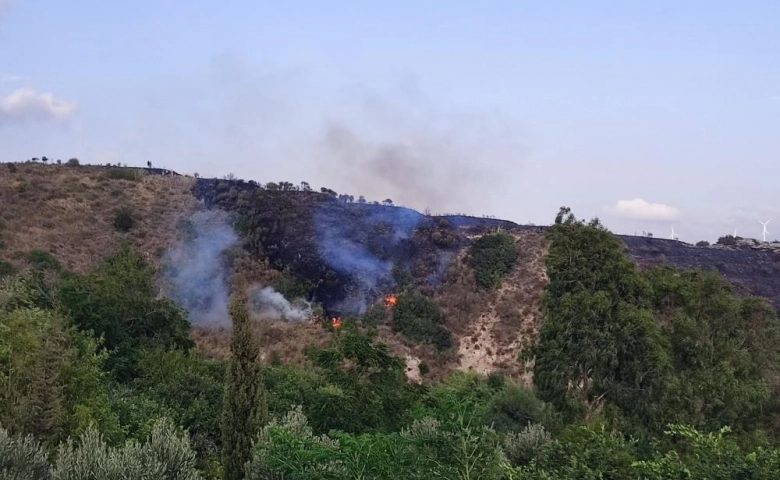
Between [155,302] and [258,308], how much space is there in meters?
16.6

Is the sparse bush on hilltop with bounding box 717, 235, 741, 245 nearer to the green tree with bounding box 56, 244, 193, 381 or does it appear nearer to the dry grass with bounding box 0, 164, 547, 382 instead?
the dry grass with bounding box 0, 164, 547, 382

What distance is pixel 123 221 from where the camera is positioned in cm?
5575

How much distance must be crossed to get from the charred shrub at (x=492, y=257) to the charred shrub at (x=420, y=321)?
5.29 m

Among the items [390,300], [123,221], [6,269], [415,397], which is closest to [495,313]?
[390,300]

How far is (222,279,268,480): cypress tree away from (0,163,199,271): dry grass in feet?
108

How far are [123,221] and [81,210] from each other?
395 cm

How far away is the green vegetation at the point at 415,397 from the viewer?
38.0ft

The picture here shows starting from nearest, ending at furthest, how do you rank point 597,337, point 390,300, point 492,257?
point 597,337 → point 390,300 → point 492,257

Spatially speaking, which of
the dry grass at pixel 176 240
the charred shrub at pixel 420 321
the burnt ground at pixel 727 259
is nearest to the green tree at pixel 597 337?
the dry grass at pixel 176 240

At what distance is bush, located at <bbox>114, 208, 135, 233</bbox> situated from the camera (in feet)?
182

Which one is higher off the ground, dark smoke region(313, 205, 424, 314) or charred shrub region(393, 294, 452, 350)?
dark smoke region(313, 205, 424, 314)

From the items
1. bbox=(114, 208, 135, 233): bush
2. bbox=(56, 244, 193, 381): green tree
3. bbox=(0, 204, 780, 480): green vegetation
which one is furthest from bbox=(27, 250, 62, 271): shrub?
bbox=(0, 204, 780, 480): green vegetation

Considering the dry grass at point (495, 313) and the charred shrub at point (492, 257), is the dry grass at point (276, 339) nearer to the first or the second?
the dry grass at point (495, 313)

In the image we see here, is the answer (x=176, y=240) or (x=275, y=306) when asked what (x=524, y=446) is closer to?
(x=275, y=306)
